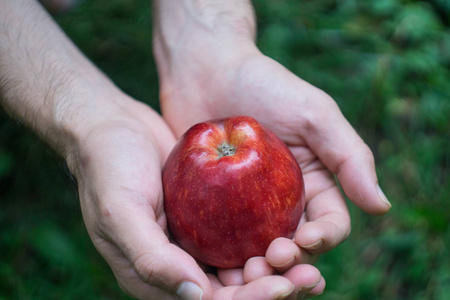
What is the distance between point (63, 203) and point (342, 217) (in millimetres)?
1459

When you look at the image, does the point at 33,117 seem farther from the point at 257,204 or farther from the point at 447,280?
the point at 447,280

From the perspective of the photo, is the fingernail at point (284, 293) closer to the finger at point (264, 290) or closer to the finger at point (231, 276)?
the finger at point (264, 290)

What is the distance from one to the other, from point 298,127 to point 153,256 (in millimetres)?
827

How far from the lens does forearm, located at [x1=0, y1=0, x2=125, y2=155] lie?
187 centimetres

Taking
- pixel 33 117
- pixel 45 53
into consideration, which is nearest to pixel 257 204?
pixel 33 117

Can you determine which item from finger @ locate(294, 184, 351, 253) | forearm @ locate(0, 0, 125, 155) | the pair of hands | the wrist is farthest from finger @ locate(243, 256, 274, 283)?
the wrist

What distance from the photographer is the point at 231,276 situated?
5.25 feet

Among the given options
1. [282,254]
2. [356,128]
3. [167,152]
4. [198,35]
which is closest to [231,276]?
[282,254]

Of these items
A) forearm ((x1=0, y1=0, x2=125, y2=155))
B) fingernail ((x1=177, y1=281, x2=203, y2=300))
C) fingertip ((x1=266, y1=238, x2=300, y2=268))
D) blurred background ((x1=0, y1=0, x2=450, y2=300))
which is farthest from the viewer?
blurred background ((x1=0, y1=0, x2=450, y2=300))

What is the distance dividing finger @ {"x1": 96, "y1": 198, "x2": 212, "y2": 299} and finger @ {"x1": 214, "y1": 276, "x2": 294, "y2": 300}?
0.34 feet

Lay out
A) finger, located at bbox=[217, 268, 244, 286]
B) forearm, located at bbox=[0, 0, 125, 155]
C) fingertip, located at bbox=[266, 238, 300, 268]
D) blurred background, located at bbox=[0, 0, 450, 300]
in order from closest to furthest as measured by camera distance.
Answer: fingertip, located at bbox=[266, 238, 300, 268] → finger, located at bbox=[217, 268, 244, 286] → forearm, located at bbox=[0, 0, 125, 155] → blurred background, located at bbox=[0, 0, 450, 300]

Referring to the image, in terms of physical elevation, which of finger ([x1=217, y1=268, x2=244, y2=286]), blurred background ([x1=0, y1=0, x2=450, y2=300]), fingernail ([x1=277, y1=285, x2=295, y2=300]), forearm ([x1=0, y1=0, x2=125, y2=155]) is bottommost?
blurred background ([x1=0, y1=0, x2=450, y2=300])

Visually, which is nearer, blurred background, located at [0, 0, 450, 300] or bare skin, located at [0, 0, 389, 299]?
bare skin, located at [0, 0, 389, 299]

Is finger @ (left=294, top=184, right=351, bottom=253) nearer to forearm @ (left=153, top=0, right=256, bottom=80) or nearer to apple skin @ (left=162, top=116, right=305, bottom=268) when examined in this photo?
apple skin @ (left=162, top=116, right=305, bottom=268)
